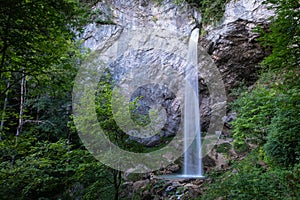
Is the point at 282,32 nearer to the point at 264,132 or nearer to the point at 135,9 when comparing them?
the point at 264,132

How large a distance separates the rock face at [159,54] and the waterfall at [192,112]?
1.07ft

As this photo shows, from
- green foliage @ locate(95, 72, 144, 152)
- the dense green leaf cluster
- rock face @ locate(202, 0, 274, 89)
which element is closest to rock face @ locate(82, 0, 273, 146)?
rock face @ locate(202, 0, 274, 89)

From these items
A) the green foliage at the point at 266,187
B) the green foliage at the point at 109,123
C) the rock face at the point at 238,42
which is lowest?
the green foliage at the point at 266,187

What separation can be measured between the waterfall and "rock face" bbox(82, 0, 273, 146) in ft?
1.07

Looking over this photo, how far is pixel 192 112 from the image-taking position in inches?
436

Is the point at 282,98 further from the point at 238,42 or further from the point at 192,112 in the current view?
the point at 192,112

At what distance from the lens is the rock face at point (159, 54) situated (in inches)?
417

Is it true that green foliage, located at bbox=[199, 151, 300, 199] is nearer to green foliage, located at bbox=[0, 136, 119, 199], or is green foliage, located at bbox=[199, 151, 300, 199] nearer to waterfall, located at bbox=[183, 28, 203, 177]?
green foliage, located at bbox=[0, 136, 119, 199]

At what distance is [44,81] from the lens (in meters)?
2.79

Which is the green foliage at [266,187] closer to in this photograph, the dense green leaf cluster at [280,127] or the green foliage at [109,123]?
the dense green leaf cluster at [280,127]

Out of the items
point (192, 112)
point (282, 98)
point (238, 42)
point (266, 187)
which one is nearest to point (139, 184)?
point (266, 187)

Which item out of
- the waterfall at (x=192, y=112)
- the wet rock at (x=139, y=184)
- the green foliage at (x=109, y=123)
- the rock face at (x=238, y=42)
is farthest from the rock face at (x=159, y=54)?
the green foliage at (x=109, y=123)

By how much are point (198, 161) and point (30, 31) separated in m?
8.05

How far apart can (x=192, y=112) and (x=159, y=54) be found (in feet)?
12.7
